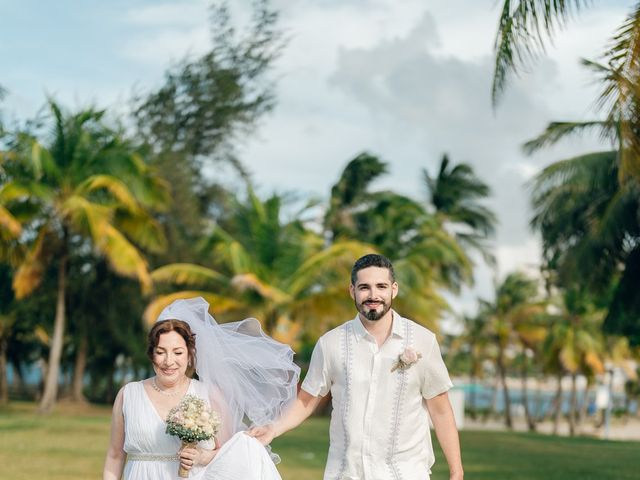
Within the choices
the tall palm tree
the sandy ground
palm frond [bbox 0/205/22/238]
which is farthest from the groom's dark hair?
the sandy ground

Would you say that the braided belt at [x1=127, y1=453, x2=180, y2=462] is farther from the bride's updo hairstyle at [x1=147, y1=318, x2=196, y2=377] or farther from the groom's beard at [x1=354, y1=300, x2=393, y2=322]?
the groom's beard at [x1=354, y1=300, x2=393, y2=322]

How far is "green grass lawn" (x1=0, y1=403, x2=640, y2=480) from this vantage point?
18734mm

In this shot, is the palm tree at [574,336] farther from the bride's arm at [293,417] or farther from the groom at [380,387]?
the groom at [380,387]

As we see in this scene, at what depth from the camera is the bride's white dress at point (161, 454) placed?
6336 millimetres

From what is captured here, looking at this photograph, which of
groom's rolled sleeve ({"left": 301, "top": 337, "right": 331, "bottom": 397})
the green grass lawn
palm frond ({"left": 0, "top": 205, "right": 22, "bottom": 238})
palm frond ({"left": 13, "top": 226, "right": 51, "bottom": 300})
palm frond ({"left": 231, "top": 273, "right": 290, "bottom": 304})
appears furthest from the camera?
palm frond ({"left": 13, "top": 226, "right": 51, "bottom": 300})

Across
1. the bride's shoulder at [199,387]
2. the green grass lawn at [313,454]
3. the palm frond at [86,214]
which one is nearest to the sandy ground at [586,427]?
the palm frond at [86,214]

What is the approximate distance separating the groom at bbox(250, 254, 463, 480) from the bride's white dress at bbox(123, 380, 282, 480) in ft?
2.07

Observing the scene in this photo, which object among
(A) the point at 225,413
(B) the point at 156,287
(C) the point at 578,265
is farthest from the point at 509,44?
(B) the point at 156,287

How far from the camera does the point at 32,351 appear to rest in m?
57.0

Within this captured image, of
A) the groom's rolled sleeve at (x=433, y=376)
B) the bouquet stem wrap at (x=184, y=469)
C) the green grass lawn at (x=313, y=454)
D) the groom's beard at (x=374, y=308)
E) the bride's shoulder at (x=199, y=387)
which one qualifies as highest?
the groom's beard at (x=374, y=308)

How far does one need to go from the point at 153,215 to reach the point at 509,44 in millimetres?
32872

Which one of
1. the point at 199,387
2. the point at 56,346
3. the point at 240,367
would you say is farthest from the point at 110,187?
the point at 199,387

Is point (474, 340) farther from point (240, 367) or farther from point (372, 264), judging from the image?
point (372, 264)

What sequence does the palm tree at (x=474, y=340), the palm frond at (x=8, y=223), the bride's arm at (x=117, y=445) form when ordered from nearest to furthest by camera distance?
the bride's arm at (x=117, y=445), the palm frond at (x=8, y=223), the palm tree at (x=474, y=340)
